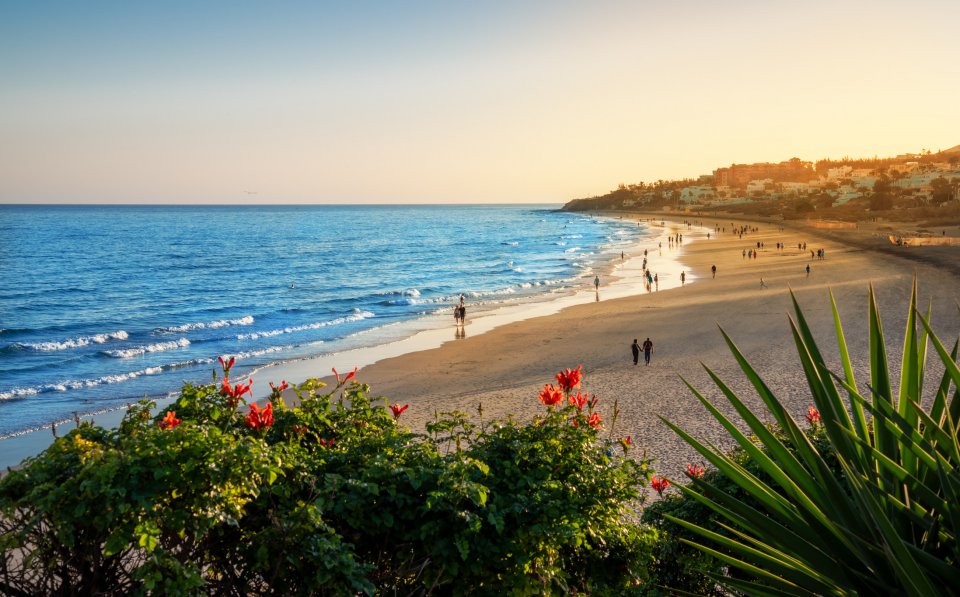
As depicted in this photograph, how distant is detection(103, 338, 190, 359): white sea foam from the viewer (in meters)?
26.6

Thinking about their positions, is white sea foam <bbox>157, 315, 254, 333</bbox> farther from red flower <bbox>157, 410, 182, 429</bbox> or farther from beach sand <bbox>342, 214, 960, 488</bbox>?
red flower <bbox>157, 410, 182, 429</bbox>

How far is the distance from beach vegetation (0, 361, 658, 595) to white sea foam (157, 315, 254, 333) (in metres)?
29.1

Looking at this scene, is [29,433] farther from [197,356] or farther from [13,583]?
[13,583]

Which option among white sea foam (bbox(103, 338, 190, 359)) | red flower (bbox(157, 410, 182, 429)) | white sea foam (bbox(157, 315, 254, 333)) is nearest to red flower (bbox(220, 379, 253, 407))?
red flower (bbox(157, 410, 182, 429))

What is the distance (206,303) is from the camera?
136ft

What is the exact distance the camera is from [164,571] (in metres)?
3.52

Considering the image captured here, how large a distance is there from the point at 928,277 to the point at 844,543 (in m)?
44.9

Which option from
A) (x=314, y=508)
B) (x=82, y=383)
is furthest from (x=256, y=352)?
(x=314, y=508)

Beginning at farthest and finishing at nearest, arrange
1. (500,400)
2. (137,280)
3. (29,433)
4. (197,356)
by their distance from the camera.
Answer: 1. (137,280)
2. (197,356)
3. (500,400)
4. (29,433)

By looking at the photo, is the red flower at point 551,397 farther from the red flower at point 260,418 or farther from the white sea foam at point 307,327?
the white sea foam at point 307,327

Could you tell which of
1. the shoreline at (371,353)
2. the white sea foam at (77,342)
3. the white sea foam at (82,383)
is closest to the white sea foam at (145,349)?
the white sea foam at (77,342)

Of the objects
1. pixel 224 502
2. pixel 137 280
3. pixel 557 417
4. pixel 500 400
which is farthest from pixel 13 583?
pixel 137 280

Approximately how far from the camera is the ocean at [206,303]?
22969 millimetres

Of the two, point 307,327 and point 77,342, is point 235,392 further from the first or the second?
point 77,342
